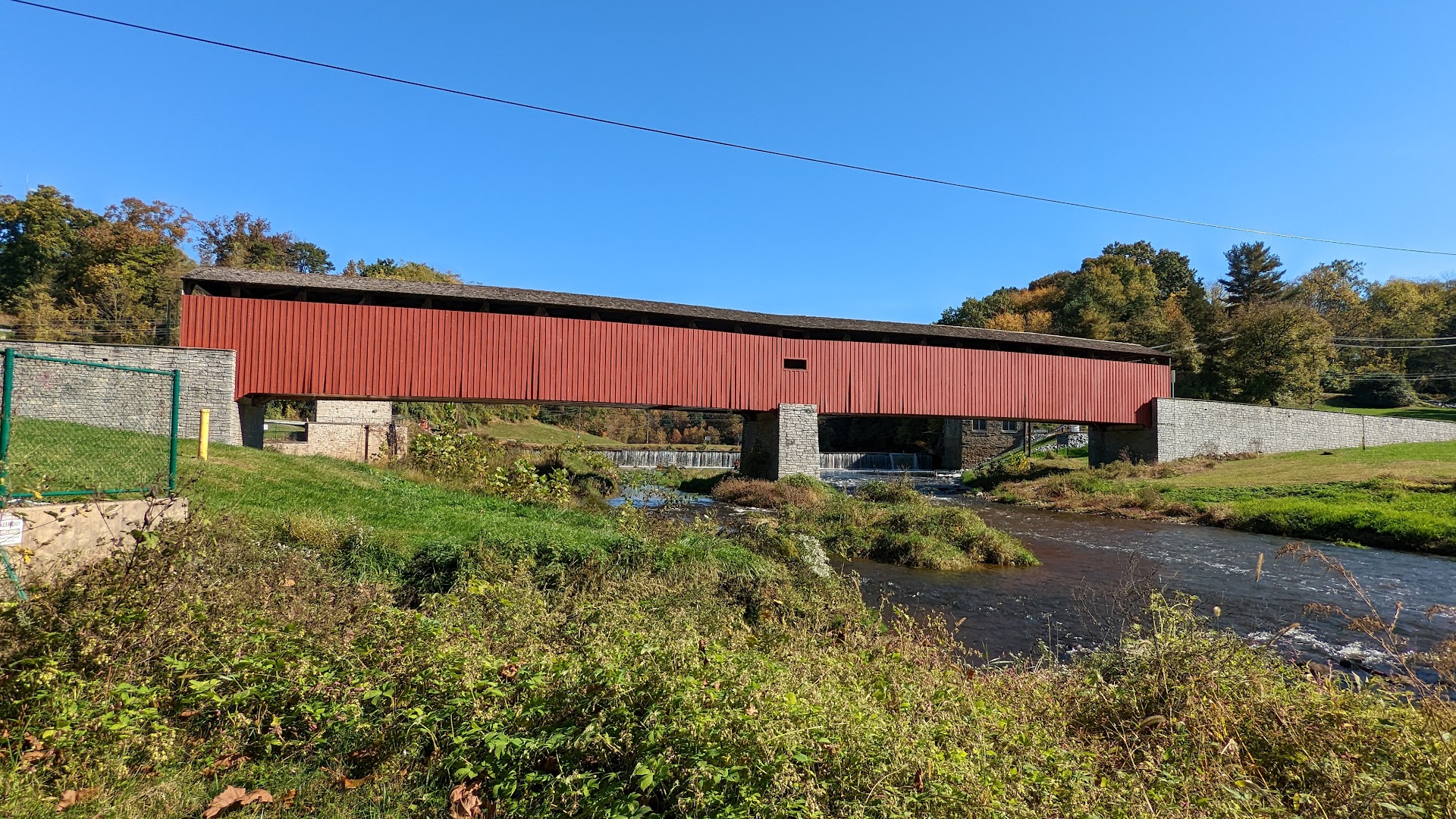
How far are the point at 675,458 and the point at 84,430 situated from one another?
2540cm

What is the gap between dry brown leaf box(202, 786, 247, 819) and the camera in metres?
2.52

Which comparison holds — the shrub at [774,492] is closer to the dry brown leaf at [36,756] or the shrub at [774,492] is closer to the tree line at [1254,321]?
the dry brown leaf at [36,756]

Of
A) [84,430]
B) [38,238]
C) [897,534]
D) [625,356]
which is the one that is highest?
[38,238]

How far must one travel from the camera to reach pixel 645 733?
2748mm

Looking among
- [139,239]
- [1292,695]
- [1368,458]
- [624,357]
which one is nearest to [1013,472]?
[1368,458]

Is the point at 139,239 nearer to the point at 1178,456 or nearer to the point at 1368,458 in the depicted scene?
Result: the point at 1178,456

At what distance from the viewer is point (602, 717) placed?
277 centimetres

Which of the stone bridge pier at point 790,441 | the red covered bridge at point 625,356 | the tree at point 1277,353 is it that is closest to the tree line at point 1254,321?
the tree at point 1277,353

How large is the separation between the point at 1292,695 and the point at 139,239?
49.0m

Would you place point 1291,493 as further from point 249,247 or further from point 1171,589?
point 249,247

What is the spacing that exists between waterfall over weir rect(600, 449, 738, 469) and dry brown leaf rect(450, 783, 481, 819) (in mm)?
28569

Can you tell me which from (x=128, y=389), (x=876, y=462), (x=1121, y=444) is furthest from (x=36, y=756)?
(x=876, y=462)

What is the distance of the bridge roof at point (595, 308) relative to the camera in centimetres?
1730

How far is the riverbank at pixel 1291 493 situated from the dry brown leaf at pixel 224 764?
720 inches
